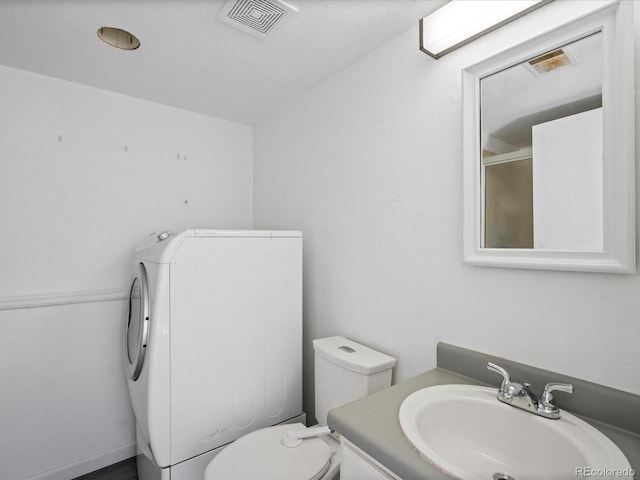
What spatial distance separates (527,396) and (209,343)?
131 cm

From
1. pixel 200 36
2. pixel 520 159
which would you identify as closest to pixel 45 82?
pixel 200 36

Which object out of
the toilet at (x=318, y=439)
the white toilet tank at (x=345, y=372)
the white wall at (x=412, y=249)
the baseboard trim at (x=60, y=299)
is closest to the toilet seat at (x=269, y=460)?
the toilet at (x=318, y=439)

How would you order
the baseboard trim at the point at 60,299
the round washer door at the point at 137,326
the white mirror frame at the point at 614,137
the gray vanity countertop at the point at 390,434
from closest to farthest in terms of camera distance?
the gray vanity countertop at the point at 390,434 < the white mirror frame at the point at 614,137 < the round washer door at the point at 137,326 < the baseboard trim at the point at 60,299

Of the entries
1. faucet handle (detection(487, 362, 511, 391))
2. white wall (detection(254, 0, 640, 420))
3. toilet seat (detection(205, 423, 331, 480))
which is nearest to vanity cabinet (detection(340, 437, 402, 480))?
toilet seat (detection(205, 423, 331, 480))

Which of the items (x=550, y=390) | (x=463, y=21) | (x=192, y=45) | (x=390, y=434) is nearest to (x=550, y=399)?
(x=550, y=390)

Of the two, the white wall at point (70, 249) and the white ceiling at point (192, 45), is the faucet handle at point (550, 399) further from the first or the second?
the white wall at point (70, 249)

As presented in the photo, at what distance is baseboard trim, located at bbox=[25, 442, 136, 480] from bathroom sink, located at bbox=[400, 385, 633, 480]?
2038mm

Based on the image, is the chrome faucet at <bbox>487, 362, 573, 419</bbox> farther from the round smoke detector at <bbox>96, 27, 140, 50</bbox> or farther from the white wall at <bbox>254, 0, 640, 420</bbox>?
the round smoke detector at <bbox>96, 27, 140, 50</bbox>

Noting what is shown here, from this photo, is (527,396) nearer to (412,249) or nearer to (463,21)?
(412,249)

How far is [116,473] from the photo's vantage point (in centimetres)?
195

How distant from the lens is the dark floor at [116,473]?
1.92 m

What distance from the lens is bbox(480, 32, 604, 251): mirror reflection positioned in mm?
951

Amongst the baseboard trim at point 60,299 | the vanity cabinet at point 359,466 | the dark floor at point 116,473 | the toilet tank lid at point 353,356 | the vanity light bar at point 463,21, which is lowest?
the dark floor at point 116,473

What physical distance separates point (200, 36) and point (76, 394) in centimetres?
214
